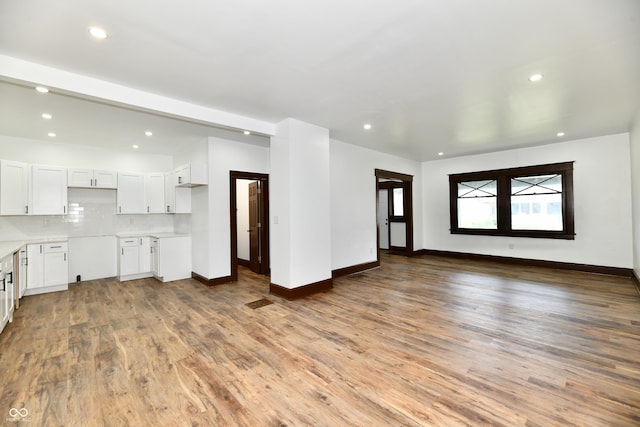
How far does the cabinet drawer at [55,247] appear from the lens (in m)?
4.54

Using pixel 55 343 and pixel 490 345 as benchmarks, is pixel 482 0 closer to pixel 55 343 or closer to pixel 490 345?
pixel 490 345

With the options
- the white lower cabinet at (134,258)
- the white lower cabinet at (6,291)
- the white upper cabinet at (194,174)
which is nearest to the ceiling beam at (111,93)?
the white upper cabinet at (194,174)

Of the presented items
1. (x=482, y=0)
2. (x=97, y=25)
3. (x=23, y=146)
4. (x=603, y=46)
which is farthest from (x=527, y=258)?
Result: (x=23, y=146)

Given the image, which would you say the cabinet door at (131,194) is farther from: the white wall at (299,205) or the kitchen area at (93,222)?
the white wall at (299,205)

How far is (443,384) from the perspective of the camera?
2078 mm

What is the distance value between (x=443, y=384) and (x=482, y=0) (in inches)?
111

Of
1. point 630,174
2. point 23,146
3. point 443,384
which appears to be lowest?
point 443,384

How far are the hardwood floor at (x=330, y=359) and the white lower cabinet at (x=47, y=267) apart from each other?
594 millimetres

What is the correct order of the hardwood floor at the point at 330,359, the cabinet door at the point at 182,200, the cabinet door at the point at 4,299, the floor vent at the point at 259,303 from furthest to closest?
the cabinet door at the point at 182,200 → the floor vent at the point at 259,303 → the cabinet door at the point at 4,299 → the hardwood floor at the point at 330,359

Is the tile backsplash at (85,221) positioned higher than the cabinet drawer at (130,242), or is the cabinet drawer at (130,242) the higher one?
the tile backsplash at (85,221)

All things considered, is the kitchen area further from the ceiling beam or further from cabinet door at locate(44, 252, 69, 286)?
the ceiling beam

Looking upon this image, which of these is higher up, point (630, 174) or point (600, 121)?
point (600, 121)

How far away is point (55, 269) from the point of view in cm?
461

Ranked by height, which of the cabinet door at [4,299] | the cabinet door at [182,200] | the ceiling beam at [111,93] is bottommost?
the cabinet door at [4,299]
